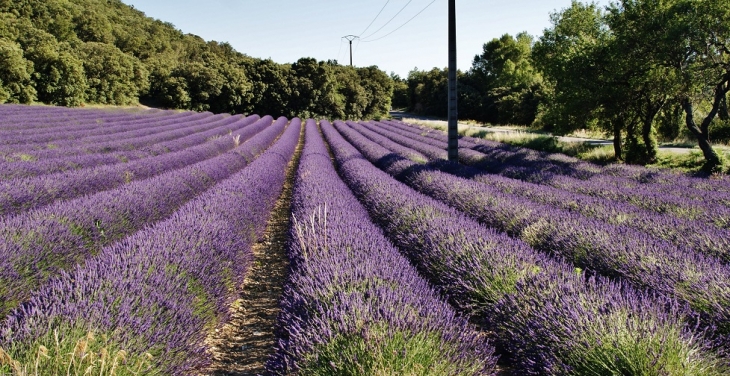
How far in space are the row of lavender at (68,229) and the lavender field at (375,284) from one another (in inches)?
0.8

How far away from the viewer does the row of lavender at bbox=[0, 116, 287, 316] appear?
330cm

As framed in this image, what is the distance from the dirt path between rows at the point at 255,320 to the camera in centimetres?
296

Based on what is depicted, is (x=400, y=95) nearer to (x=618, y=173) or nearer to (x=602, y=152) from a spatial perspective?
(x=602, y=152)

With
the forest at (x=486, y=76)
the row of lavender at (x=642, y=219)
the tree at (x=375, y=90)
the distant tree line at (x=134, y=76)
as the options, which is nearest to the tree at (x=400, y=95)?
the forest at (x=486, y=76)

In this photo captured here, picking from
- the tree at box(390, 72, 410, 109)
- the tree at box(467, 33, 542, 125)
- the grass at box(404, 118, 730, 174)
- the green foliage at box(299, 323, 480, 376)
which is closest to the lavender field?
the green foliage at box(299, 323, 480, 376)

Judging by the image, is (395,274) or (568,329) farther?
(395,274)

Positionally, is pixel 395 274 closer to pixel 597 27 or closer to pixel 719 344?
pixel 719 344

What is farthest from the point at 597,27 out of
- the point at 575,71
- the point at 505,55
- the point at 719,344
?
the point at 505,55

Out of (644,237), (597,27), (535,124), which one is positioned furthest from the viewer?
(535,124)

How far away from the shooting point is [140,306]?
2.39m

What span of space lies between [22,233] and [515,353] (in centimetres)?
424

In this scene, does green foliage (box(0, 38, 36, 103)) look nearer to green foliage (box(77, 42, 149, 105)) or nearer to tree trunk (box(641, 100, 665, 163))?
green foliage (box(77, 42, 149, 105))

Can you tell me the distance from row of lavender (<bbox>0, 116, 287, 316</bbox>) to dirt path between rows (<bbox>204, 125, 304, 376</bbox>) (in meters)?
1.59

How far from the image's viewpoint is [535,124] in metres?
34.8
